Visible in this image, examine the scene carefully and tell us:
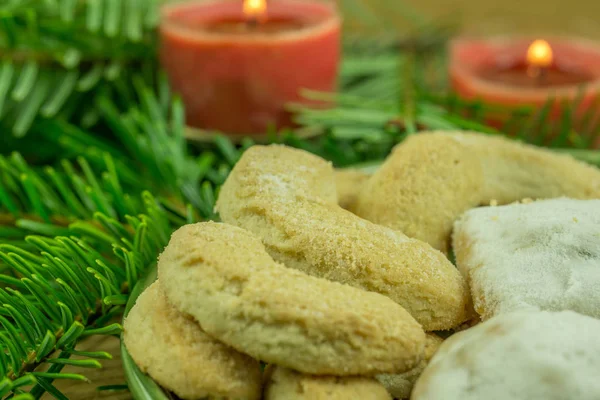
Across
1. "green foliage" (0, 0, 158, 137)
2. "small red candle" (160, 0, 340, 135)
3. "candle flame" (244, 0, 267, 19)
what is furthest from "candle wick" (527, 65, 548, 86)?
"green foliage" (0, 0, 158, 137)

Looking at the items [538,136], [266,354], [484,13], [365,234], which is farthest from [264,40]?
[484,13]

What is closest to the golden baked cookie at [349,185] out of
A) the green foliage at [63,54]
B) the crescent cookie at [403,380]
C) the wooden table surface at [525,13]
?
the crescent cookie at [403,380]

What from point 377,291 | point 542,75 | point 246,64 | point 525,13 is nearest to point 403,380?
point 377,291

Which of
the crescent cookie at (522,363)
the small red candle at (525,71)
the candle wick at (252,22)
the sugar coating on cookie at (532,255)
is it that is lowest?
the small red candle at (525,71)

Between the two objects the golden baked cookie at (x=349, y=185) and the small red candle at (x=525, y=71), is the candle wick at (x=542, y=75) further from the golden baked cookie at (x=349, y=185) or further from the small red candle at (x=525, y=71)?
the golden baked cookie at (x=349, y=185)

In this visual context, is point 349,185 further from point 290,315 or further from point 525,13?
point 525,13

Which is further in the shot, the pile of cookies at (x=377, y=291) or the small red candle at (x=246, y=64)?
the small red candle at (x=246, y=64)

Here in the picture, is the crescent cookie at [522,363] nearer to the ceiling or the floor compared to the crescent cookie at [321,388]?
nearer to the ceiling
